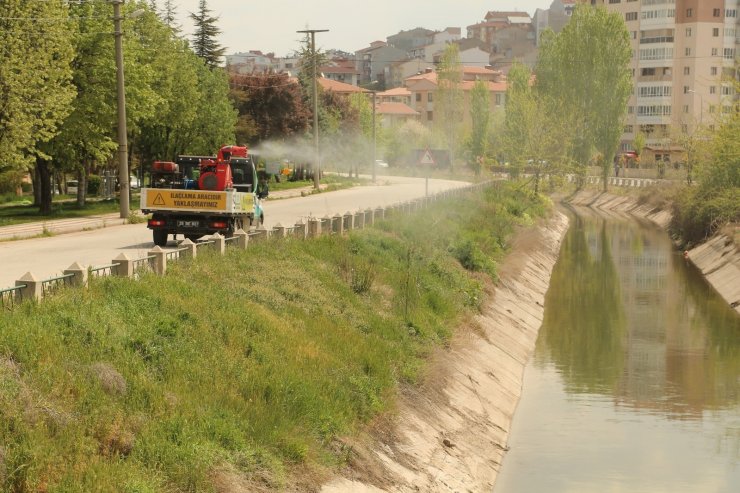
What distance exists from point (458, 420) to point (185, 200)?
11777 mm

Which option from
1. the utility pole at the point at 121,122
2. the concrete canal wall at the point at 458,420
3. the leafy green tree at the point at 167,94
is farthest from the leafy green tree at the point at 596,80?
the concrete canal wall at the point at 458,420

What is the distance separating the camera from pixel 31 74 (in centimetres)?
4131

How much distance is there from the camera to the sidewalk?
34.7 metres

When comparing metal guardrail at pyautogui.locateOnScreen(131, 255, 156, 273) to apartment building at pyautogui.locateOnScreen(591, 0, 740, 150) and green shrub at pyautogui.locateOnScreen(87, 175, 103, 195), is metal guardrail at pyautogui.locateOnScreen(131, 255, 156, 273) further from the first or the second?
apartment building at pyautogui.locateOnScreen(591, 0, 740, 150)

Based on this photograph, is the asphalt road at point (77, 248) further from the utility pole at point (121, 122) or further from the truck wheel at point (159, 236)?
the utility pole at point (121, 122)

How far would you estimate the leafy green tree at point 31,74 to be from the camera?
40.0 meters

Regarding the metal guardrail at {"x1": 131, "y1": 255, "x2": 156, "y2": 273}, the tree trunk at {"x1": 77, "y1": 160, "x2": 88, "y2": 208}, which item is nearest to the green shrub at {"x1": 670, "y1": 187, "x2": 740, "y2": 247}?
the tree trunk at {"x1": 77, "y1": 160, "x2": 88, "y2": 208}

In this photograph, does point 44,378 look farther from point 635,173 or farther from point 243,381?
point 635,173

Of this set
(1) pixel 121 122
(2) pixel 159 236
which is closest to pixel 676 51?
(1) pixel 121 122

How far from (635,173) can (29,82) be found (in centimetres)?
8894

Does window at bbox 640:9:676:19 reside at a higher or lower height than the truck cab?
higher

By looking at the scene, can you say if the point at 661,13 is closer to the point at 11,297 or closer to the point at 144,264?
the point at 144,264

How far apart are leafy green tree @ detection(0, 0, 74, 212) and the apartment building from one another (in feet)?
348

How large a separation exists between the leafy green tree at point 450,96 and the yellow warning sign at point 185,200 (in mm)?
99489
